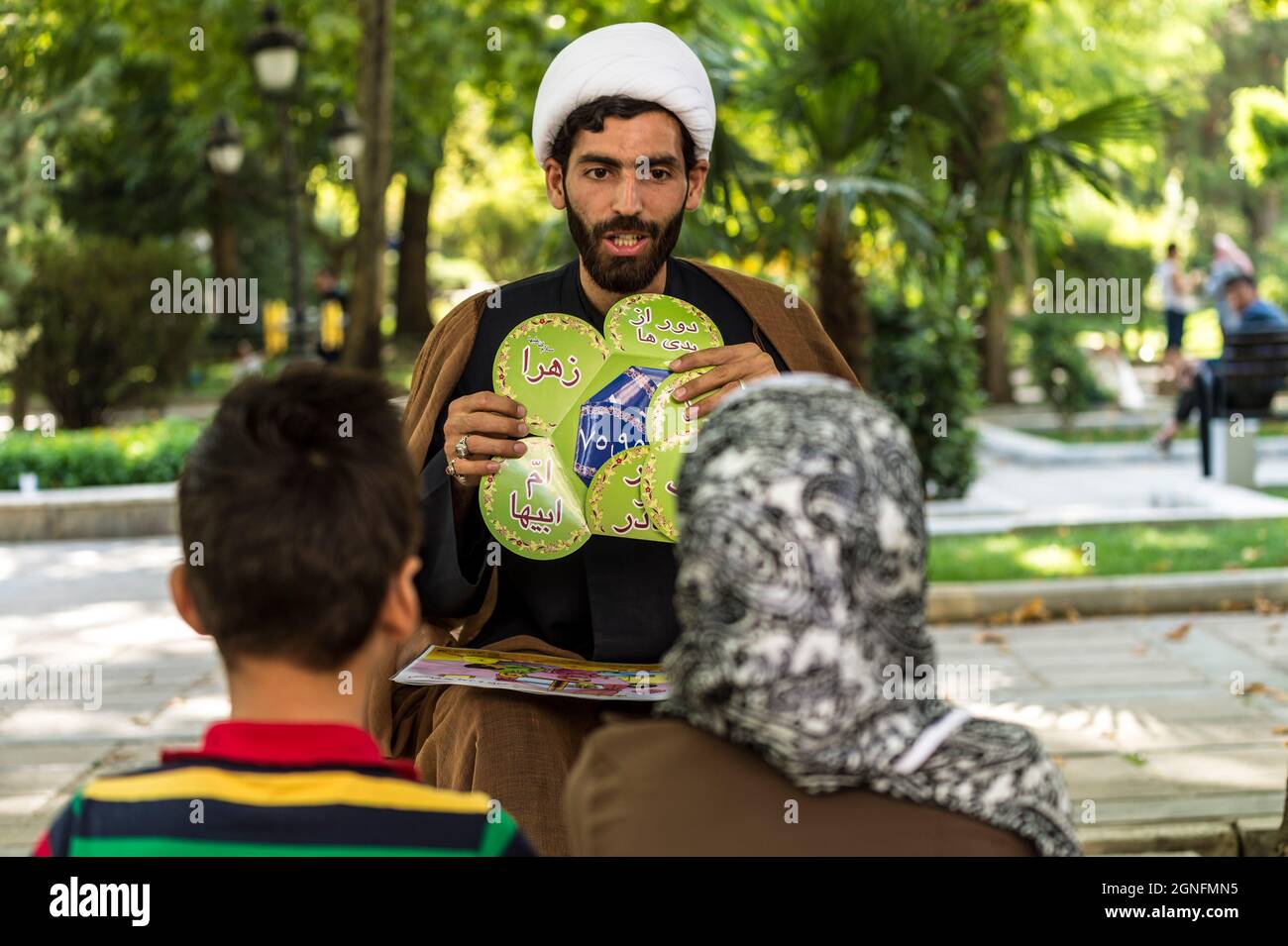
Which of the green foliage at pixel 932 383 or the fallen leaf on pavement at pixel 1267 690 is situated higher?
the green foliage at pixel 932 383

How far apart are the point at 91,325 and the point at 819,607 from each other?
48.6 ft

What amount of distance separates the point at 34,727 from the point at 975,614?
4249 mm

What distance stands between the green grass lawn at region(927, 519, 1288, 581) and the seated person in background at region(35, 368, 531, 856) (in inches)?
249

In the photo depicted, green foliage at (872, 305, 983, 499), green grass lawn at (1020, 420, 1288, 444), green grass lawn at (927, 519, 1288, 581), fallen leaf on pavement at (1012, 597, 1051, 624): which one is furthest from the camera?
green grass lawn at (1020, 420, 1288, 444)

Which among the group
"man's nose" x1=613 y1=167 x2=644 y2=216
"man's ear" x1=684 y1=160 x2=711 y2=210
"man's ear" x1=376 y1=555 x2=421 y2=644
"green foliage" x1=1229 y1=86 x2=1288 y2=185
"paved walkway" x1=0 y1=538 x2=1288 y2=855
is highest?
"green foliage" x1=1229 y1=86 x2=1288 y2=185

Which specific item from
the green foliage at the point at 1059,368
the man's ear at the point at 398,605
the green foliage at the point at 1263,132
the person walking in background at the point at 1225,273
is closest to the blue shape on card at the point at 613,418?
the man's ear at the point at 398,605

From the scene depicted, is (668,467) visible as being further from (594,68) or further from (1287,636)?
(1287,636)

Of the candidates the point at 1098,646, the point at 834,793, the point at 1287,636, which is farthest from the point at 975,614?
the point at 834,793

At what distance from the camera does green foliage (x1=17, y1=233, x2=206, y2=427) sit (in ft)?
49.5

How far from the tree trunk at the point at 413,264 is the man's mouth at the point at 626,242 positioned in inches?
1028

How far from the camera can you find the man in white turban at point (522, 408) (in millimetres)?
2652

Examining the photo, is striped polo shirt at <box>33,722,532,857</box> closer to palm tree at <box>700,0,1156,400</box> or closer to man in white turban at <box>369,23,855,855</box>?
man in white turban at <box>369,23,855,855</box>

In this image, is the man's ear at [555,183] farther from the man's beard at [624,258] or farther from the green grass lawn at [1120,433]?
the green grass lawn at [1120,433]

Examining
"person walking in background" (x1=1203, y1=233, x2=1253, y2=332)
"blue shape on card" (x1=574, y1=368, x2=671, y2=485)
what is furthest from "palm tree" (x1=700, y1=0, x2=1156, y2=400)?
"blue shape on card" (x1=574, y1=368, x2=671, y2=485)
